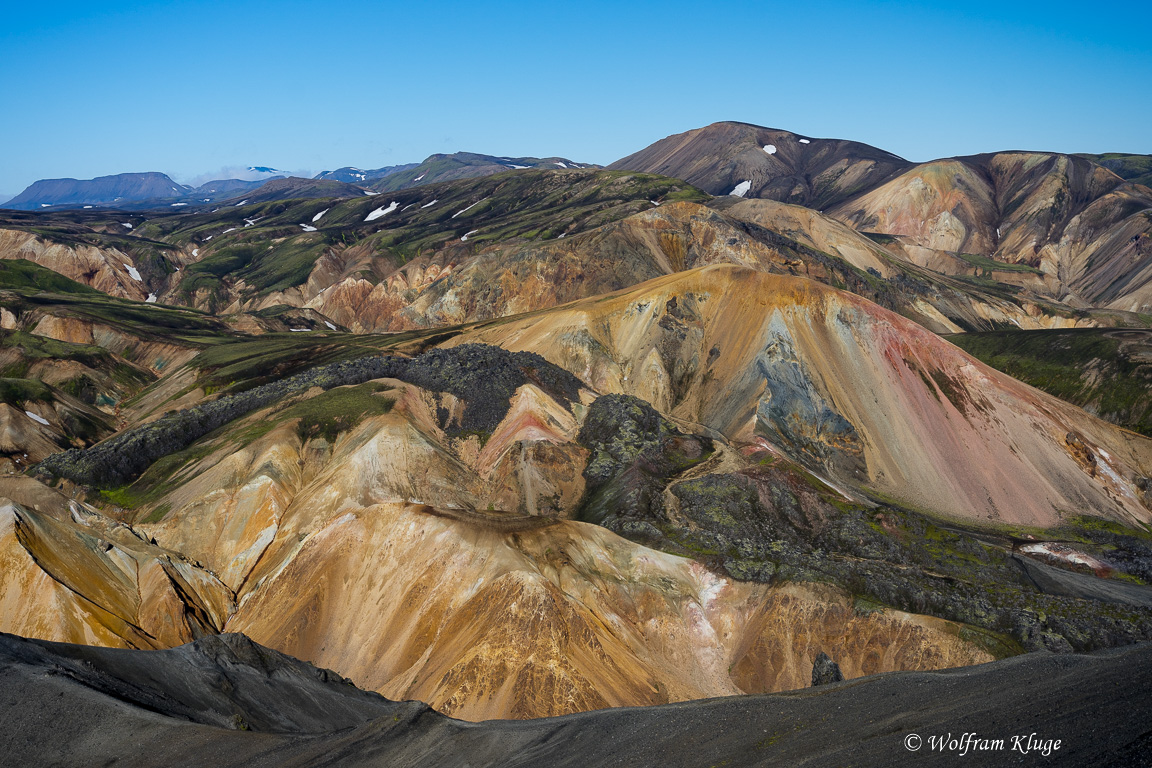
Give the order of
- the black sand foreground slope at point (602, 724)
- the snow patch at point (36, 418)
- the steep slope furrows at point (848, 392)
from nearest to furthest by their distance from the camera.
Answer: the black sand foreground slope at point (602, 724) → the steep slope furrows at point (848, 392) → the snow patch at point (36, 418)

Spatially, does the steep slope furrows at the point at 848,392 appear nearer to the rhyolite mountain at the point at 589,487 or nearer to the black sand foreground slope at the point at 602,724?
the rhyolite mountain at the point at 589,487

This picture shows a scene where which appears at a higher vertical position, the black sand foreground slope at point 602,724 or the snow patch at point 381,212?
the snow patch at point 381,212

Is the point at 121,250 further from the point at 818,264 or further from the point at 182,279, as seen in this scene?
the point at 818,264

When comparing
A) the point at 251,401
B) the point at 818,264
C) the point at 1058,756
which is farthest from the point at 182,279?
the point at 1058,756

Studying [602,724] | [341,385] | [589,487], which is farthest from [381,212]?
[602,724]

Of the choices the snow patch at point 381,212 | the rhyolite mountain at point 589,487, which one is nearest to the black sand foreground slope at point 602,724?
the rhyolite mountain at point 589,487

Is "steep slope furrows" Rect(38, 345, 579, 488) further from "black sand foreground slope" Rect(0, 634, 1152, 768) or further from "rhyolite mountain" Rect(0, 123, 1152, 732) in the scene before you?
"black sand foreground slope" Rect(0, 634, 1152, 768)

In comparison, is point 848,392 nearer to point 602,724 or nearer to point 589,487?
point 589,487
